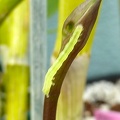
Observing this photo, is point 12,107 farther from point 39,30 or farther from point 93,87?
point 93,87

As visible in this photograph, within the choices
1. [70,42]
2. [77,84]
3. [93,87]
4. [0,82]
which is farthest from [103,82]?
[70,42]

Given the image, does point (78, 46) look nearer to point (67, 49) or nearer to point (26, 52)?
point (67, 49)

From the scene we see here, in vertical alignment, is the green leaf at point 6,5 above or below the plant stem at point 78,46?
above

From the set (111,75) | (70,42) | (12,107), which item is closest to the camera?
(70,42)

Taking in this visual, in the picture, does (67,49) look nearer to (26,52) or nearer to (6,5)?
(6,5)

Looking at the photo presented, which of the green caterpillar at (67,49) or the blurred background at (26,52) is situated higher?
the blurred background at (26,52)

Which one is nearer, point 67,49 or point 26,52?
point 67,49

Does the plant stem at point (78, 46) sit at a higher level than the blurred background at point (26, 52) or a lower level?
lower

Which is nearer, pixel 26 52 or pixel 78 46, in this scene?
pixel 78 46

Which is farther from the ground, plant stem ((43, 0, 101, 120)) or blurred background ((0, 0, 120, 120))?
blurred background ((0, 0, 120, 120))

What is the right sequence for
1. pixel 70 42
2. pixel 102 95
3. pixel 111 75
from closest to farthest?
pixel 70 42 < pixel 102 95 < pixel 111 75

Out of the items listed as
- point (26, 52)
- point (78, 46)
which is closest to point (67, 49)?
point (78, 46)
